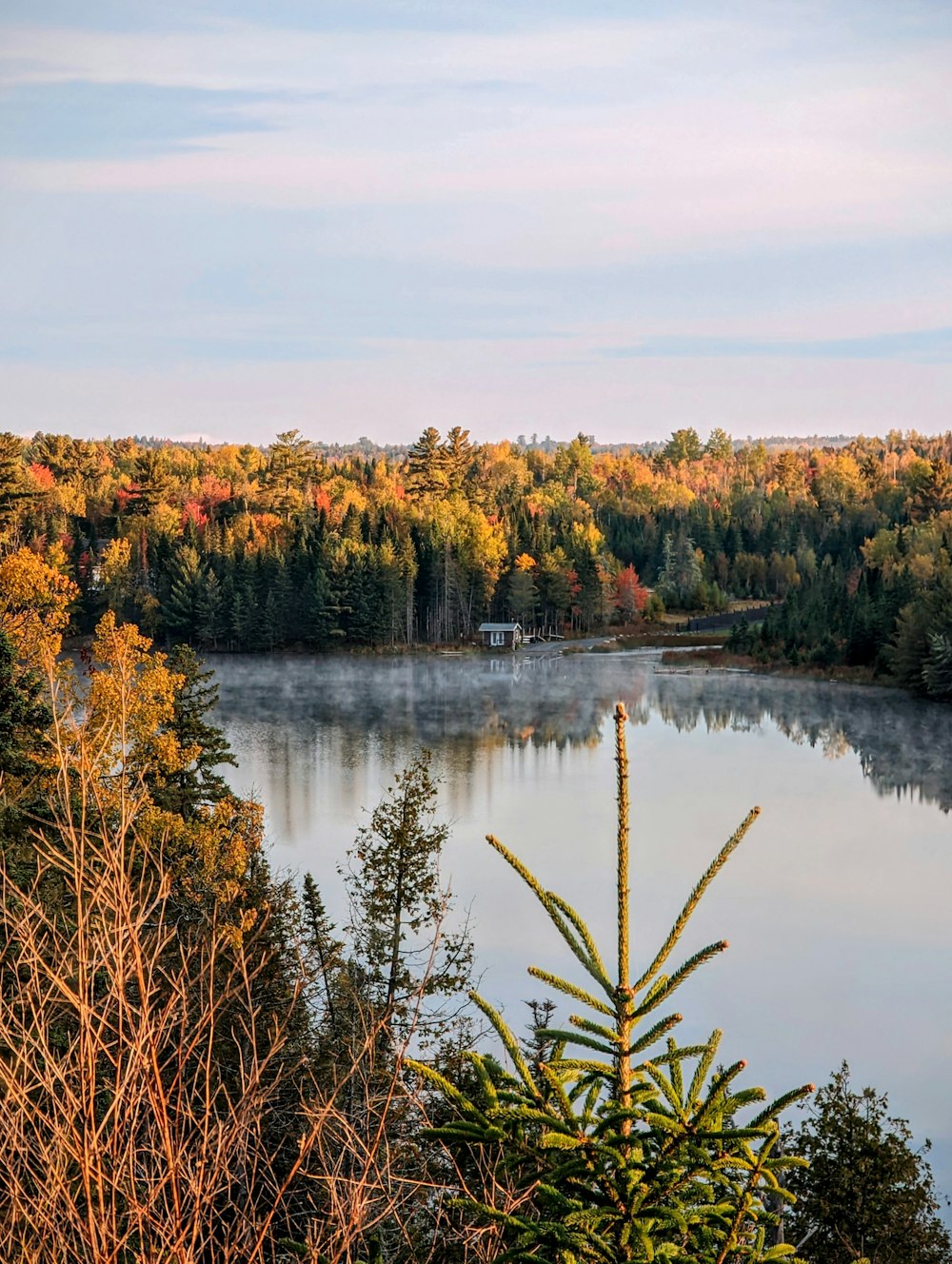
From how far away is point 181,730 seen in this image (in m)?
18.1

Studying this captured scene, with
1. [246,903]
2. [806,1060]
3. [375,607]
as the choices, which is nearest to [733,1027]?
[806,1060]

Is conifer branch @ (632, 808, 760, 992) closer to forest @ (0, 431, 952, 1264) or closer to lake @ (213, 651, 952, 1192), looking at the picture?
forest @ (0, 431, 952, 1264)

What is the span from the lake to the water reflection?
0.15 meters

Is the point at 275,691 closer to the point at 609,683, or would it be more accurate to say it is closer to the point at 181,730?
the point at 609,683

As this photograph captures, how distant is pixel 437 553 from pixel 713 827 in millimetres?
41951

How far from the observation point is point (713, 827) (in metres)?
26.7

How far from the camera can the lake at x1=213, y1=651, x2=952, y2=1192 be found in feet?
56.5

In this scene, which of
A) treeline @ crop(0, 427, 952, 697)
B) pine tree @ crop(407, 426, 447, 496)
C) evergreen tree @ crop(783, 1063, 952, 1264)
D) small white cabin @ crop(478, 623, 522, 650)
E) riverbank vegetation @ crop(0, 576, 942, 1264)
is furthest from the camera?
pine tree @ crop(407, 426, 447, 496)

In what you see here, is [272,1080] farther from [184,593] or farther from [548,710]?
[184,593]

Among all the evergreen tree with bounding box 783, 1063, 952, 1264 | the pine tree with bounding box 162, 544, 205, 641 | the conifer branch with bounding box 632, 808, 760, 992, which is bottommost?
the evergreen tree with bounding box 783, 1063, 952, 1264

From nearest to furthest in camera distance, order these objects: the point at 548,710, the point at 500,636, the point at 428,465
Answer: the point at 548,710 < the point at 500,636 < the point at 428,465

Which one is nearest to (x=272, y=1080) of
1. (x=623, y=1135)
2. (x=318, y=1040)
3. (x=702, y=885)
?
(x=318, y=1040)

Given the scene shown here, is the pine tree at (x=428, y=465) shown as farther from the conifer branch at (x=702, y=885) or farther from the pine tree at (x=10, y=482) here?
the conifer branch at (x=702, y=885)

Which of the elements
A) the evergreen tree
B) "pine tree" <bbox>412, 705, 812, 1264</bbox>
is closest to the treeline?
the evergreen tree
